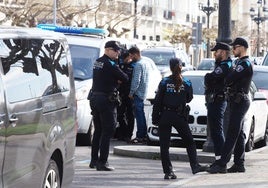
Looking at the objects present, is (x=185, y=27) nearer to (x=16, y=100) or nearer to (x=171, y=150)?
(x=171, y=150)

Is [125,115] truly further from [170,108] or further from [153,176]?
[170,108]

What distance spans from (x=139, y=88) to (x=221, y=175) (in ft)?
15.0

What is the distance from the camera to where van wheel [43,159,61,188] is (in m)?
8.41

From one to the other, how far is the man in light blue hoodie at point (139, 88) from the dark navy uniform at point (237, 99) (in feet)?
13.9

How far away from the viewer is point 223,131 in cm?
1344

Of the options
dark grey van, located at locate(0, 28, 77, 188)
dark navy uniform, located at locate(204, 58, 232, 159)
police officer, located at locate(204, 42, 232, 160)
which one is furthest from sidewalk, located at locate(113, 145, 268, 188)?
dark grey van, located at locate(0, 28, 77, 188)

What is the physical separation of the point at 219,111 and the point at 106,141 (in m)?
1.67

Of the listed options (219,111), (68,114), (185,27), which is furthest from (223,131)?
(185,27)

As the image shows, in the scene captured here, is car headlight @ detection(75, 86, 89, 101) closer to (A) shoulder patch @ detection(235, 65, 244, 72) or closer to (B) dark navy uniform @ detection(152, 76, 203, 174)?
(B) dark navy uniform @ detection(152, 76, 203, 174)

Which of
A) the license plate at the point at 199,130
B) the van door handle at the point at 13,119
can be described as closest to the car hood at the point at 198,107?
the license plate at the point at 199,130

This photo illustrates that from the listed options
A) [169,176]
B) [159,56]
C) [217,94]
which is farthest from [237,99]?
[159,56]

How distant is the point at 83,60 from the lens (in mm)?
17422

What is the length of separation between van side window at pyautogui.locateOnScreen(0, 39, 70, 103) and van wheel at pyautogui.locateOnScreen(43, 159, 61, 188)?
28.1 inches

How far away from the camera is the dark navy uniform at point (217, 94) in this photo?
12.2 meters
